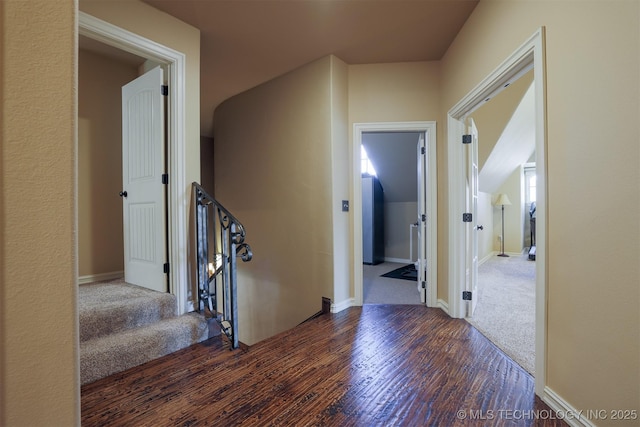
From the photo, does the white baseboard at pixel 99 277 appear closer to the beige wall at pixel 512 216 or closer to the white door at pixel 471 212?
the white door at pixel 471 212

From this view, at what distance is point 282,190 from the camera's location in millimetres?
3502

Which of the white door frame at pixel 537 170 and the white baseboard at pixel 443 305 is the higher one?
the white door frame at pixel 537 170

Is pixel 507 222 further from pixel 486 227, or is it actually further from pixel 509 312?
pixel 509 312

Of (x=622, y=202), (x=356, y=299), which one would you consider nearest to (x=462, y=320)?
(x=356, y=299)

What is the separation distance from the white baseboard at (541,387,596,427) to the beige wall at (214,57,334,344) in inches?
71.0

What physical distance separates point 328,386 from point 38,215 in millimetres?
1553

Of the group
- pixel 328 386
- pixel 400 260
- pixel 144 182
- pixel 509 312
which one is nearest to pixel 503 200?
pixel 400 260

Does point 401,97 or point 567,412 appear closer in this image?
point 567,412

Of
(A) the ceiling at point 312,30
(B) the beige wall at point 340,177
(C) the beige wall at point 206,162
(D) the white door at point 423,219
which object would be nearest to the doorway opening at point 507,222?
(D) the white door at point 423,219

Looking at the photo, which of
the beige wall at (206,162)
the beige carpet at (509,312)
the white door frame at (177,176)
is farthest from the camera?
the beige wall at (206,162)

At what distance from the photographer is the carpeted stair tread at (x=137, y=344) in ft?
5.59

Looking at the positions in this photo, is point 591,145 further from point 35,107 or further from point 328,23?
point 328,23

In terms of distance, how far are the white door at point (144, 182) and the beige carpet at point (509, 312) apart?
264 centimetres

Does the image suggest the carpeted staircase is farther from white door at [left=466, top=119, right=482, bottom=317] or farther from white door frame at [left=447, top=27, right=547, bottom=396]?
white door at [left=466, top=119, right=482, bottom=317]
